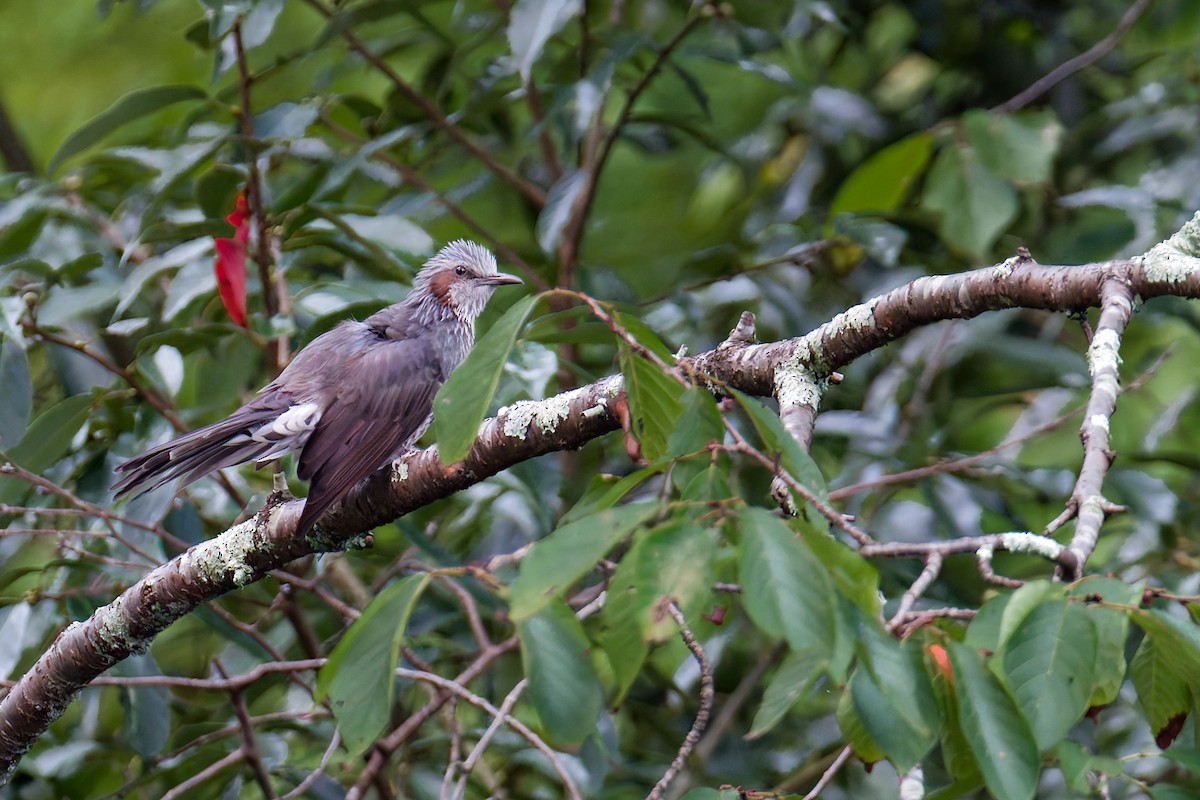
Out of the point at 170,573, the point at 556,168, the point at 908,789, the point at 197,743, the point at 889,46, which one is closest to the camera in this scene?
the point at 908,789

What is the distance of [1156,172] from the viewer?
5258 mm

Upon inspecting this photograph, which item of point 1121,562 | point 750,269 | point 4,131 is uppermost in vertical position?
point 4,131

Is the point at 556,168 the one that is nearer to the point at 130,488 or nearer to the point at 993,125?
the point at 993,125

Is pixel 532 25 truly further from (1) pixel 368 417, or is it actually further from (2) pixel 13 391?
(2) pixel 13 391

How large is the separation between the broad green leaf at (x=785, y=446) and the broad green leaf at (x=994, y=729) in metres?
0.28

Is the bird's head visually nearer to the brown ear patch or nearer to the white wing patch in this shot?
the brown ear patch

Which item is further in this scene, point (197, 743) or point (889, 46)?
point (889, 46)

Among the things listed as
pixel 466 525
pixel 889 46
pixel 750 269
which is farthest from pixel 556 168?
pixel 889 46

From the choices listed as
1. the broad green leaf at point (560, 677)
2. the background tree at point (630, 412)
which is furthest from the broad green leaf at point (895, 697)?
the broad green leaf at point (560, 677)

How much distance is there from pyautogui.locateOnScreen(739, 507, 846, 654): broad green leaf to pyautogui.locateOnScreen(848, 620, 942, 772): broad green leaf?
127 mm

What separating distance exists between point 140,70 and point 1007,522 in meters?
5.13

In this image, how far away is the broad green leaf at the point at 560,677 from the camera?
5.24 ft

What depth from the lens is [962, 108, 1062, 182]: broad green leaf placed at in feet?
13.5

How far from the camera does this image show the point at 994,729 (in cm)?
153
